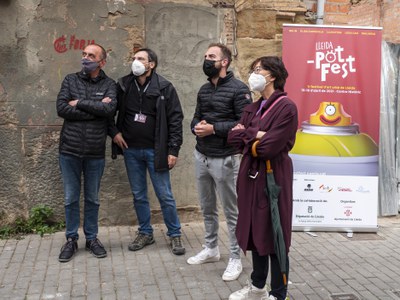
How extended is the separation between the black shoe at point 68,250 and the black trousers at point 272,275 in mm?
1956

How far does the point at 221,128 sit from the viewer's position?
14.1 feet

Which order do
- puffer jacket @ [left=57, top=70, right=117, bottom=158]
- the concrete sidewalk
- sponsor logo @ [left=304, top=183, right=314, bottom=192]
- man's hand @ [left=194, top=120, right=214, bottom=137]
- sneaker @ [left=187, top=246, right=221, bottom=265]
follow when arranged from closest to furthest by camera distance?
the concrete sidewalk
man's hand @ [left=194, top=120, right=214, bottom=137]
puffer jacket @ [left=57, top=70, right=117, bottom=158]
sneaker @ [left=187, top=246, right=221, bottom=265]
sponsor logo @ [left=304, top=183, right=314, bottom=192]

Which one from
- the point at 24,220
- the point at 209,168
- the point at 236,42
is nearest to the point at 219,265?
the point at 209,168

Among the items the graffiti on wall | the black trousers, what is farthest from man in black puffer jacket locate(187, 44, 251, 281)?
the graffiti on wall

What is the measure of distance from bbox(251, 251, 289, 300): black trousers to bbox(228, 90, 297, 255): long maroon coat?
0.11 meters

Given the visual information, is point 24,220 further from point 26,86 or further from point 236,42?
point 236,42

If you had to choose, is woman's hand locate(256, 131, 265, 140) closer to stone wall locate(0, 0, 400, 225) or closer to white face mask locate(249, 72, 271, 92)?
white face mask locate(249, 72, 271, 92)

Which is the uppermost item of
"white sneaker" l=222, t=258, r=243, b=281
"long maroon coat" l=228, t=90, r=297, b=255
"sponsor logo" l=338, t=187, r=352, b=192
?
"long maroon coat" l=228, t=90, r=297, b=255

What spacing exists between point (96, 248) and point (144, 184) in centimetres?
79

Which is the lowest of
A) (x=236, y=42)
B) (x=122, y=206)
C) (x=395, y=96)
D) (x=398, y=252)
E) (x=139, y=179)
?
(x=398, y=252)

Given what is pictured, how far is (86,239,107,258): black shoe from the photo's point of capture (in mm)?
4859

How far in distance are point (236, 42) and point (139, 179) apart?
216cm

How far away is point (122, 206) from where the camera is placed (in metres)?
5.86

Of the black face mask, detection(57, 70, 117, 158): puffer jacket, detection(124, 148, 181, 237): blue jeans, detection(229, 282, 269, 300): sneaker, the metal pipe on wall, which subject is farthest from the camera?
the metal pipe on wall
